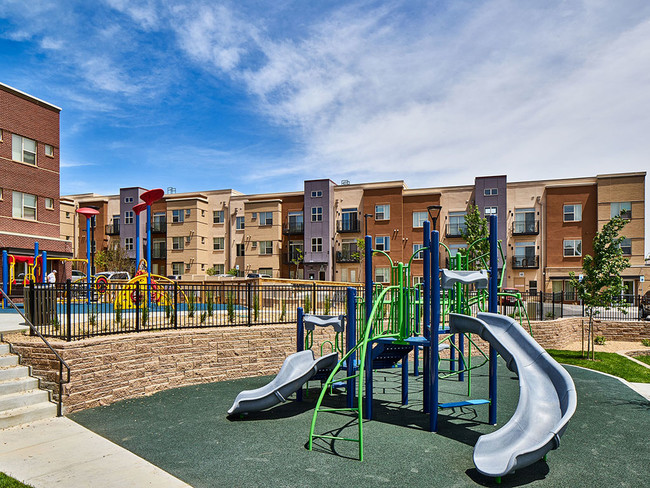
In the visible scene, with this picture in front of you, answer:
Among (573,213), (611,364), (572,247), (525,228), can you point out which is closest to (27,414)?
(611,364)

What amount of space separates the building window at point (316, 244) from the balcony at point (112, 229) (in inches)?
986

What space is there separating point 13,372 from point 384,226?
42.5 metres

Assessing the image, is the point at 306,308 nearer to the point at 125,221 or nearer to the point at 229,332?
the point at 229,332

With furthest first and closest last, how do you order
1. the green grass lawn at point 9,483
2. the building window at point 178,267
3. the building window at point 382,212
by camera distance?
the building window at point 178,267 < the building window at point 382,212 < the green grass lawn at point 9,483

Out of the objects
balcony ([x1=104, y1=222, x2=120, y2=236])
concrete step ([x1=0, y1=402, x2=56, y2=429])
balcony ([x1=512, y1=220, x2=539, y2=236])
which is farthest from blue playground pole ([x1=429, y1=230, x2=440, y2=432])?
balcony ([x1=104, y1=222, x2=120, y2=236])

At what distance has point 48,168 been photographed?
93.0 feet

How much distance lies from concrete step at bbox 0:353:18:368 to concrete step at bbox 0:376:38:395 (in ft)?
1.55

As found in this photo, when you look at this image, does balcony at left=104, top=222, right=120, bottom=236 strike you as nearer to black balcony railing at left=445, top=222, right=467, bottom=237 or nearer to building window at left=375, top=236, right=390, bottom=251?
building window at left=375, top=236, right=390, bottom=251

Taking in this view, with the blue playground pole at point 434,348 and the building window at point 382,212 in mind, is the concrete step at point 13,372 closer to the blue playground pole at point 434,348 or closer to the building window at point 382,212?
the blue playground pole at point 434,348

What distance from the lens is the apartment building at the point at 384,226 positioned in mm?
45406

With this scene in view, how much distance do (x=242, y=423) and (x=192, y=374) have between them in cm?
370

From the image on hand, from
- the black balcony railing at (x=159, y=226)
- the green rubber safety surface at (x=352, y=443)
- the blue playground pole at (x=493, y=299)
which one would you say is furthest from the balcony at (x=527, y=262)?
the blue playground pole at (x=493, y=299)

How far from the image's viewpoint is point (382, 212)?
1986 inches

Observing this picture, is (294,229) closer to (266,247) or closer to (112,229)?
(266,247)
